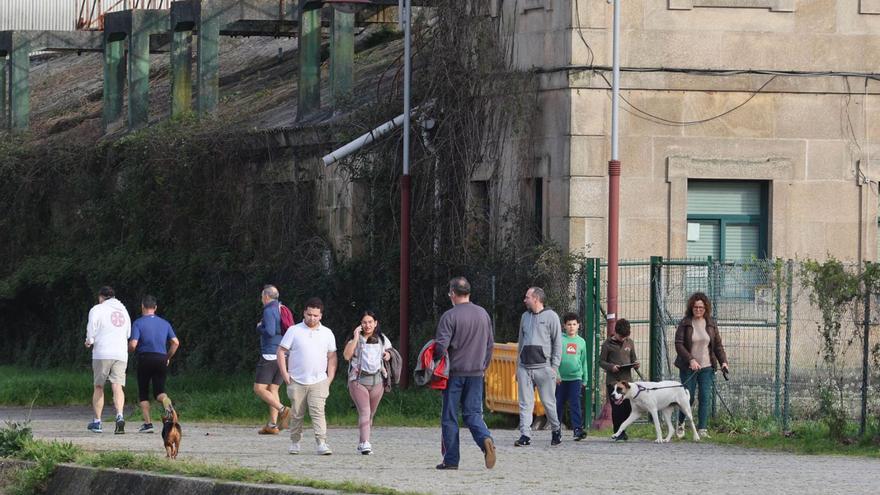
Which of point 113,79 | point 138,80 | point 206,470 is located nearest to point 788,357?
point 206,470

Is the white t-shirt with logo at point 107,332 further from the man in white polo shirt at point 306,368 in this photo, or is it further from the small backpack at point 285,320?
the man in white polo shirt at point 306,368

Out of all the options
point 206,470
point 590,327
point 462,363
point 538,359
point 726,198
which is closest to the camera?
point 206,470

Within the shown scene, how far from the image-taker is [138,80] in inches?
1362

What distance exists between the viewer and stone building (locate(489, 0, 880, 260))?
22.5m

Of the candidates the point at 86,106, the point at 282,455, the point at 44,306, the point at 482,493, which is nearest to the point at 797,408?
the point at 282,455

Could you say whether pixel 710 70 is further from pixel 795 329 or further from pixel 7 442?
pixel 7 442

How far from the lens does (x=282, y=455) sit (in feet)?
56.8

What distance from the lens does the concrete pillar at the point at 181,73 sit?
33.5 m

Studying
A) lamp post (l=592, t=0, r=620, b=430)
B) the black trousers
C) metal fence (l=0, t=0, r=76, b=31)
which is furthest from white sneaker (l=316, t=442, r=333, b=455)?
metal fence (l=0, t=0, r=76, b=31)

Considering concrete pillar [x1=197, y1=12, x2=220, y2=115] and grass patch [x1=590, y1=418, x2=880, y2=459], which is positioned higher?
concrete pillar [x1=197, y1=12, x2=220, y2=115]

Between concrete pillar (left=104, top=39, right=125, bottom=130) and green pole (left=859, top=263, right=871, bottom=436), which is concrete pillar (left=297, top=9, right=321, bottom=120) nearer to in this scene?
concrete pillar (left=104, top=39, right=125, bottom=130)

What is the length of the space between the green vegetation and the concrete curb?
0.14 metres

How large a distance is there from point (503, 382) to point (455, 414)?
6392 millimetres

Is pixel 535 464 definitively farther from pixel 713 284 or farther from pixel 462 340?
pixel 713 284
